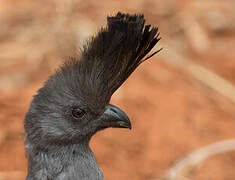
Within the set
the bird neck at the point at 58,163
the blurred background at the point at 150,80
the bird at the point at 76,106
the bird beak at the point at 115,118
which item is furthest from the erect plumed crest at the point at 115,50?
the blurred background at the point at 150,80

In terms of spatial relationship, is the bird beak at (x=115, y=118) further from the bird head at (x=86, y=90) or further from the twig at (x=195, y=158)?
the twig at (x=195, y=158)

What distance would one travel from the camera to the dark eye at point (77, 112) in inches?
139

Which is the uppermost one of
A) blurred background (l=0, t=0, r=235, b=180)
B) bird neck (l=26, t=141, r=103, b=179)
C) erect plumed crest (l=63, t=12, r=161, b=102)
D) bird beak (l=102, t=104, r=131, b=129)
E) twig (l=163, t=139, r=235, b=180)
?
blurred background (l=0, t=0, r=235, b=180)

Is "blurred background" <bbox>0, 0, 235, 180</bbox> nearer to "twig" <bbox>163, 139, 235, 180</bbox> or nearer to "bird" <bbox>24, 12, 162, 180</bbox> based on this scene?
"twig" <bbox>163, 139, 235, 180</bbox>

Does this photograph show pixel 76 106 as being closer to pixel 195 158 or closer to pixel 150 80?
pixel 195 158

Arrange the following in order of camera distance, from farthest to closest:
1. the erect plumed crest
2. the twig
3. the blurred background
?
the blurred background → the twig → the erect plumed crest

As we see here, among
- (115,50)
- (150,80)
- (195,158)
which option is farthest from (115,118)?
(150,80)

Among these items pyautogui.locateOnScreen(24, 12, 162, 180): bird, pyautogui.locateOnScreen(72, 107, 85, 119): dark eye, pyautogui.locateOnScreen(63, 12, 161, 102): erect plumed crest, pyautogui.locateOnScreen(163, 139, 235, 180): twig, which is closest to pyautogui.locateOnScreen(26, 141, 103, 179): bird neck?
pyautogui.locateOnScreen(24, 12, 162, 180): bird

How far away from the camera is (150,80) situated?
748 centimetres

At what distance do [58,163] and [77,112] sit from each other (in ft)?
1.27

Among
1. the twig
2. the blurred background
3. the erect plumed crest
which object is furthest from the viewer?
the blurred background

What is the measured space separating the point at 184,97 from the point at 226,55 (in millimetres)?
1669

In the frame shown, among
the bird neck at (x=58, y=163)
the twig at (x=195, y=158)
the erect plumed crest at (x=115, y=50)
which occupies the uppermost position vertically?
the twig at (x=195, y=158)

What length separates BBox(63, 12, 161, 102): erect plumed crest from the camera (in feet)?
11.2
